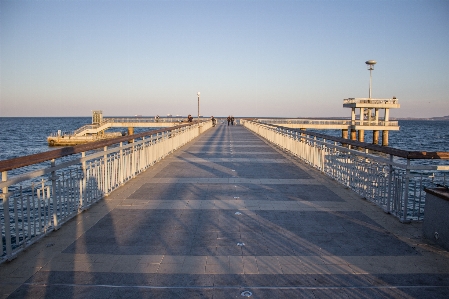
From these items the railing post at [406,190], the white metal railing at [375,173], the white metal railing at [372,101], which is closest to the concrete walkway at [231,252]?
the railing post at [406,190]

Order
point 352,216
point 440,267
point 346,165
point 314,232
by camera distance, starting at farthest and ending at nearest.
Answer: point 346,165
point 352,216
point 314,232
point 440,267

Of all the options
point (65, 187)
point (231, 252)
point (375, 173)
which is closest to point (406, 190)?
point (375, 173)

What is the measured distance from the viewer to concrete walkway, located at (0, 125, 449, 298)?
13.1 feet

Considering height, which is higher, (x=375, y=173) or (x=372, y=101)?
(x=372, y=101)

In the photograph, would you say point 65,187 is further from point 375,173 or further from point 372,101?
point 372,101

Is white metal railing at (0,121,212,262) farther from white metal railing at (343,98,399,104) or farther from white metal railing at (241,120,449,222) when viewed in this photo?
white metal railing at (343,98,399,104)

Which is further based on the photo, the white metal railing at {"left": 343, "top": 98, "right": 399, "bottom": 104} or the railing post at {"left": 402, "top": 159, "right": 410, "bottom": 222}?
the white metal railing at {"left": 343, "top": 98, "right": 399, "bottom": 104}

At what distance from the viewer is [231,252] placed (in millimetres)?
4977

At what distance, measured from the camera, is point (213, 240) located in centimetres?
541

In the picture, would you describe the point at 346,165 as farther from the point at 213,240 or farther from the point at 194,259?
the point at 194,259

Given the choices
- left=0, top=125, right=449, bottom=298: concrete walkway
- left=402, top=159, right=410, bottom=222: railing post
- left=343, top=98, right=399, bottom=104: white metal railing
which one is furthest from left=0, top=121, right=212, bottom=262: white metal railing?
left=343, top=98, right=399, bottom=104: white metal railing

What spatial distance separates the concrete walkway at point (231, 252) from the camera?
3992 millimetres

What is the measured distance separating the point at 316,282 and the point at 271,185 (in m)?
5.37

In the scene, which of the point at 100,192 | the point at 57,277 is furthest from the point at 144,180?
the point at 57,277
